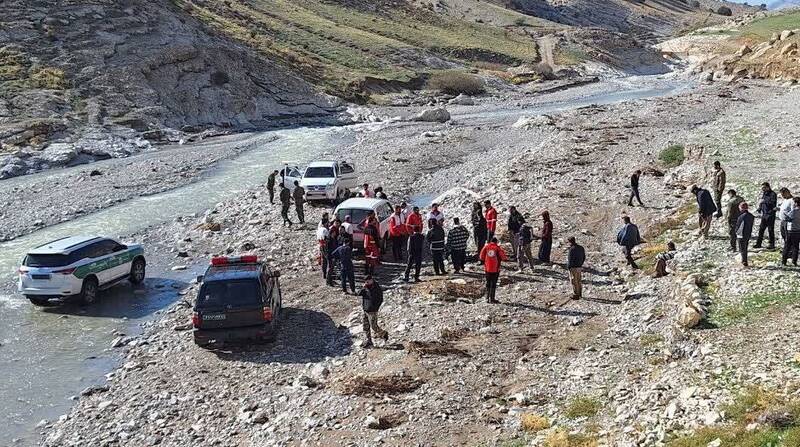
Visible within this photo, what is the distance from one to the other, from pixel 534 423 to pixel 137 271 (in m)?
16.0

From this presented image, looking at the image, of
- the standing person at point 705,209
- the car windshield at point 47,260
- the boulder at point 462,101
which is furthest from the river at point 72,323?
the boulder at point 462,101

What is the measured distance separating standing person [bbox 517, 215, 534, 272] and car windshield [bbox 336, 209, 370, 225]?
5.50 metres

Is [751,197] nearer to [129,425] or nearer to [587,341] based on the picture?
[587,341]

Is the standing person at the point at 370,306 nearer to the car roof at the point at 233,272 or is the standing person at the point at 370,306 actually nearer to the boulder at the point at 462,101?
the car roof at the point at 233,272

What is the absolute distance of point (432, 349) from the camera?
1688 cm

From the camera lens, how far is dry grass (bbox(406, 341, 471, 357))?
16719mm

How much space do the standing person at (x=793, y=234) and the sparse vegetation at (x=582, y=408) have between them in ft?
27.2

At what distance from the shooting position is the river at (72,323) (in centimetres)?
1636

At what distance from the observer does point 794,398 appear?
1129 centimetres

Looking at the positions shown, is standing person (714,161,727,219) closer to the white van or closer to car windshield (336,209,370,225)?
the white van

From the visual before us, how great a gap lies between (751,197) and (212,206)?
23.5 m

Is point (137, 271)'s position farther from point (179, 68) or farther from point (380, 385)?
point (179, 68)

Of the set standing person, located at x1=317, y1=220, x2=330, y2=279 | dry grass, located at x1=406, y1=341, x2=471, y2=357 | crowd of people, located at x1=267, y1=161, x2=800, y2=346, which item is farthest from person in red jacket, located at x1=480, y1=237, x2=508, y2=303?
standing person, located at x1=317, y1=220, x2=330, y2=279

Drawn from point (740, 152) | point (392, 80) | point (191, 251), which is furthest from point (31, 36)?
point (740, 152)
